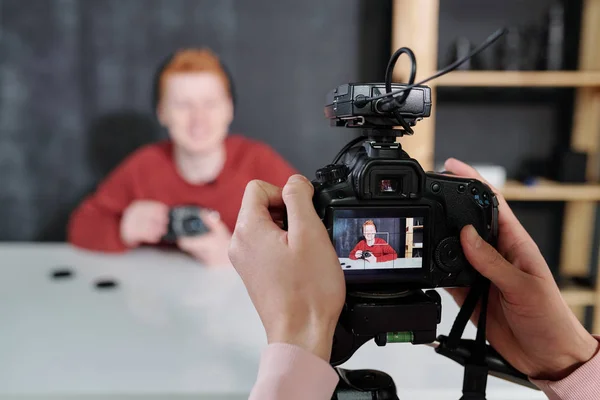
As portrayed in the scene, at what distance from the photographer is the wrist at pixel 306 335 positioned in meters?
0.52

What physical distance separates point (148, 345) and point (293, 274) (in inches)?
24.8

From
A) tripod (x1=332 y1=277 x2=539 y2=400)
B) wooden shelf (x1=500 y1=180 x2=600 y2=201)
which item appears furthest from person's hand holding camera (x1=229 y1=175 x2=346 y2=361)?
wooden shelf (x1=500 y1=180 x2=600 y2=201)

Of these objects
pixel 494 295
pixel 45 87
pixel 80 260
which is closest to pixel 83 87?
pixel 45 87

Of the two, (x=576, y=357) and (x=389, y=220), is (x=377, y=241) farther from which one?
(x=576, y=357)

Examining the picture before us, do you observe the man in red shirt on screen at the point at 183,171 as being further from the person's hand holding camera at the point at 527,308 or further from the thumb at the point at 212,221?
the person's hand holding camera at the point at 527,308

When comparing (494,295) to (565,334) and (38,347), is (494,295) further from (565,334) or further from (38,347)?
(38,347)

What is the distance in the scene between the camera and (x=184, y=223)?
185cm

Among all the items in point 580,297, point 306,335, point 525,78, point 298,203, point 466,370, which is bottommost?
point 580,297

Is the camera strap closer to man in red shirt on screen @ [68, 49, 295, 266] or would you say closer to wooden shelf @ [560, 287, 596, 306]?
man in red shirt on screen @ [68, 49, 295, 266]

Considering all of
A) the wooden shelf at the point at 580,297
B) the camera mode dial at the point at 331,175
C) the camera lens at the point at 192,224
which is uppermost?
the camera mode dial at the point at 331,175

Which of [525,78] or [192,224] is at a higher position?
[525,78]

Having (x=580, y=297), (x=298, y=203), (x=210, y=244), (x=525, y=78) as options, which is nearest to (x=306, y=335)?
(x=298, y=203)

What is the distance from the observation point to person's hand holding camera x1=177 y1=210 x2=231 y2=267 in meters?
1.72

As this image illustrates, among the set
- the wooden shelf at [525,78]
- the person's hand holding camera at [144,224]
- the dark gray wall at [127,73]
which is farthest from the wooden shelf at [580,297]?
the person's hand holding camera at [144,224]
